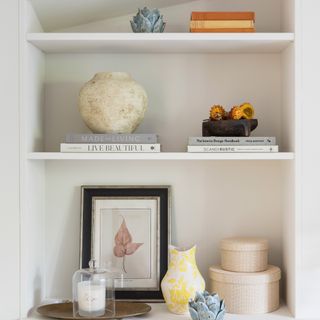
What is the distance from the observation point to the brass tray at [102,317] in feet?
7.06

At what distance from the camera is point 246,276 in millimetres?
2229

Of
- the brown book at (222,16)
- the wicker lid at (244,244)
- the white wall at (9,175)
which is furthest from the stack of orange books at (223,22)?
the wicker lid at (244,244)

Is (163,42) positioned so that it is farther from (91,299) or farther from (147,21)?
(91,299)

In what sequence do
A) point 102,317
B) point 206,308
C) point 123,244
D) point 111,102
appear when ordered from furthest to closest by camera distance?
1. point 123,244
2. point 111,102
3. point 102,317
4. point 206,308

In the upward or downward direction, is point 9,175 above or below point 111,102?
below

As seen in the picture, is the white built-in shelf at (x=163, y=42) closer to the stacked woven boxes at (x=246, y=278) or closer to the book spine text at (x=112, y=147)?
the book spine text at (x=112, y=147)

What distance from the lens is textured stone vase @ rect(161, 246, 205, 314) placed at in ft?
7.27

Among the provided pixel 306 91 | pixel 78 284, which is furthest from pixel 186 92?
pixel 78 284

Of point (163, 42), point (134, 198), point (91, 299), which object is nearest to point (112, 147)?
point (134, 198)

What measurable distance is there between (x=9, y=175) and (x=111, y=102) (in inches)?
17.2

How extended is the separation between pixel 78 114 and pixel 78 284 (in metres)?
0.68

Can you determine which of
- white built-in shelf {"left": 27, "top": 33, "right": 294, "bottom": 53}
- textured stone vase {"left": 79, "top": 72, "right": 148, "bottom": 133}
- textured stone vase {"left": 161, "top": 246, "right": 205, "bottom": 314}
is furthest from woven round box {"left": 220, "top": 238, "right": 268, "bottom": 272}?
white built-in shelf {"left": 27, "top": 33, "right": 294, "bottom": 53}

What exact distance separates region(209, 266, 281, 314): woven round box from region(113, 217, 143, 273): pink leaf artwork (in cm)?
37

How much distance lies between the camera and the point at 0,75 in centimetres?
217
